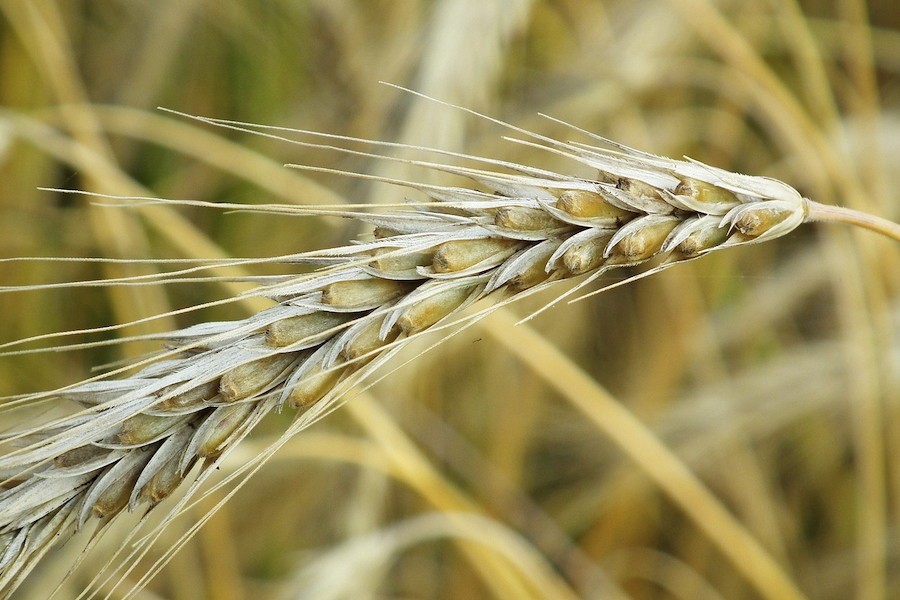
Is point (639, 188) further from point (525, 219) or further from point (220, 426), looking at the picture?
point (220, 426)

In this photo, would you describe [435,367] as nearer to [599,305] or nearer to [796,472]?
[599,305]

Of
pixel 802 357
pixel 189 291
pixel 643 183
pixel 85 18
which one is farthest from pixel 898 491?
pixel 85 18

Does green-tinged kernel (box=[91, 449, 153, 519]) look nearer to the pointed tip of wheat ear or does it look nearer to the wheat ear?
the wheat ear

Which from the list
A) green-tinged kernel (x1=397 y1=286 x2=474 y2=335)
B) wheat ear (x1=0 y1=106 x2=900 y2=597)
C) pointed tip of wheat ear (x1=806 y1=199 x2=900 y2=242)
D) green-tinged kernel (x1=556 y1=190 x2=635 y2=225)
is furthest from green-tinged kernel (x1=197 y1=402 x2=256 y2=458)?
pointed tip of wheat ear (x1=806 y1=199 x2=900 y2=242)

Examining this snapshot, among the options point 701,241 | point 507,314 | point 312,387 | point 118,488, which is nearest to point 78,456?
point 118,488

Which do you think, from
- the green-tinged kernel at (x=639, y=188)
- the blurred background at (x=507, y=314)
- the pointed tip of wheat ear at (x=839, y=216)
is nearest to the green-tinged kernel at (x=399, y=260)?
the green-tinged kernel at (x=639, y=188)
